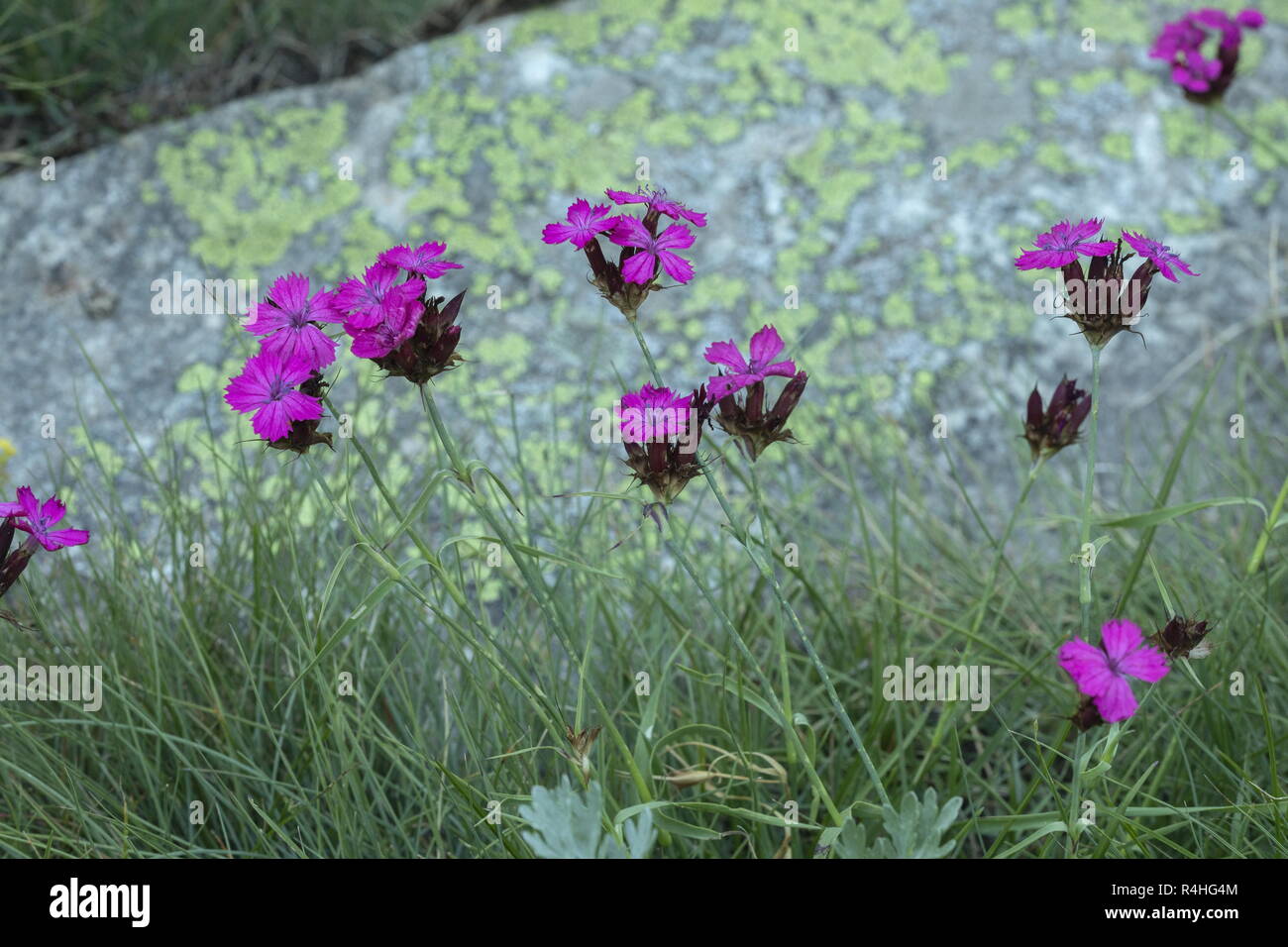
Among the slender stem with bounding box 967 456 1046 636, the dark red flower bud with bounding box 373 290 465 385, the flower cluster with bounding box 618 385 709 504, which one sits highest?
the dark red flower bud with bounding box 373 290 465 385

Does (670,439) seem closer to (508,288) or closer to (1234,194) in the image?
(508,288)

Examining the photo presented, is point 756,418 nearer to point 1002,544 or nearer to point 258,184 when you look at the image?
point 1002,544

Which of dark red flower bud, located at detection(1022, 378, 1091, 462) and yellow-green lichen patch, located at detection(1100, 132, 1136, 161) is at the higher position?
yellow-green lichen patch, located at detection(1100, 132, 1136, 161)

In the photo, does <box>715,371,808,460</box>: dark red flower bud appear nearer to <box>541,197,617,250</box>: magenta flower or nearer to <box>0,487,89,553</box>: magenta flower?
<box>541,197,617,250</box>: magenta flower

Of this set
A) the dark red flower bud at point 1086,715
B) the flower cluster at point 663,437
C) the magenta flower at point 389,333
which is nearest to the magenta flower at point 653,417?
the flower cluster at point 663,437

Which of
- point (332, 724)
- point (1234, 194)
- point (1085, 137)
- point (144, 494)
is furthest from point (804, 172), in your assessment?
point (332, 724)

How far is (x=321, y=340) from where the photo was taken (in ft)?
3.77

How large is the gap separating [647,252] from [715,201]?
1526mm

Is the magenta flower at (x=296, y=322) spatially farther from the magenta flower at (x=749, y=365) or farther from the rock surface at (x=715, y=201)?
the rock surface at (x=715, y=201)

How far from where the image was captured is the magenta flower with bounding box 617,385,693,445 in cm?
113

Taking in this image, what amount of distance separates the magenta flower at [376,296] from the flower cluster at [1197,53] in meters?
1.86

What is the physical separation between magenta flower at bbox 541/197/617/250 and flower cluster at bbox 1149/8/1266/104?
5.42 feet

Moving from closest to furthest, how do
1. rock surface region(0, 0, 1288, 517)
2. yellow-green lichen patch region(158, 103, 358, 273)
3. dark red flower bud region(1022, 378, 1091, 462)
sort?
1. dark red flower bud region(1022, 378, 1091, 462)
2. rock surface region(0, 0, 1288, 517)
3. yellow-green lichen patch region(158, 103, 358, 273)

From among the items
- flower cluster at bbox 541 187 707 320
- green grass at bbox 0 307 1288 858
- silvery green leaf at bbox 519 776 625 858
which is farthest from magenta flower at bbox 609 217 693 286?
silvery green leaf at bbox 519 776 625 858
